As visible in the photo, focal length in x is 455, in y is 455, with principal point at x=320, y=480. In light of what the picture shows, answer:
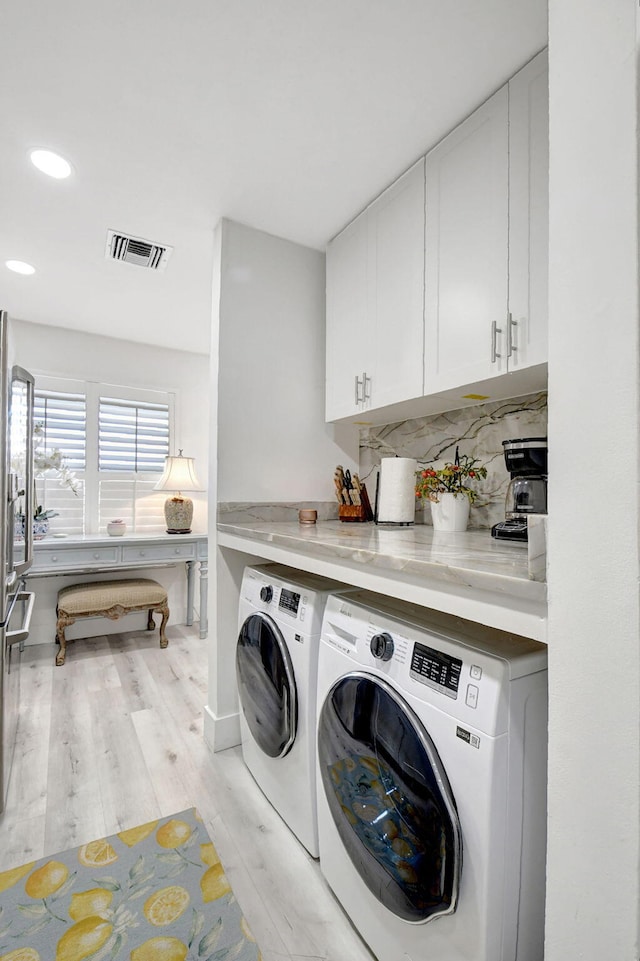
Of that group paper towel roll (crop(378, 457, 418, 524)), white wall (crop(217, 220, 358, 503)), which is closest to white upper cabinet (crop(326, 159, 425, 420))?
white wall (crop(217, 220, 358, 503))

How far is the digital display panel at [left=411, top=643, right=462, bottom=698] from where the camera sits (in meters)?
0.94

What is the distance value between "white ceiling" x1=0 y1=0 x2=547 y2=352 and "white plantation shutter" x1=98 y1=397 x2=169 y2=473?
61.9 inches

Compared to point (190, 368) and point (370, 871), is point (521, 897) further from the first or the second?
point (190, 368)

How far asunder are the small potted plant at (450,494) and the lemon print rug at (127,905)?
138cm

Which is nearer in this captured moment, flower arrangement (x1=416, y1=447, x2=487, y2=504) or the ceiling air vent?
flower arrangement (x1=416, y1=447, x2=487, y2=504)

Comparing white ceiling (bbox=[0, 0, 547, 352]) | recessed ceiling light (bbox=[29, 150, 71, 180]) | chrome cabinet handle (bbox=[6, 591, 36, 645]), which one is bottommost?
chrome cabinet handle (bbox=[6, 591, 36, 645])

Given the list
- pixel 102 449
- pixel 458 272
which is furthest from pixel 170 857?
pixel 102 449

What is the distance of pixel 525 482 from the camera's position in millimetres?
1427

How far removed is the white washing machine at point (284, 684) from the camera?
145 centimetres

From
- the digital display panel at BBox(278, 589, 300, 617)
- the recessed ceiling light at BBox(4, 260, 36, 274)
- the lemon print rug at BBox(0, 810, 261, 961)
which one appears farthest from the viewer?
the recessed ceiling light at BBox(4, 260, 36, 274)

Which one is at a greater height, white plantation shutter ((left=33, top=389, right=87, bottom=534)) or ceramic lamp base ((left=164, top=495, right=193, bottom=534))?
white plantation shutter ((left=33, top=389, right=87, bottom=534))

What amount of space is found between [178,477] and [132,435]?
0.59m

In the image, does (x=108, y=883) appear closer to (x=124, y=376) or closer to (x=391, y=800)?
(x=391, y=800)

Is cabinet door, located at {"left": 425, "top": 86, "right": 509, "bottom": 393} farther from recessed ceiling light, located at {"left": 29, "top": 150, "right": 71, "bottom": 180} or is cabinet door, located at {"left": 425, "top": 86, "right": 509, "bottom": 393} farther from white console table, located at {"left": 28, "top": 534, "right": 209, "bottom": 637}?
white console table, located at {"left": 28, "top": 534, "right": 209, "bottom": 637}
